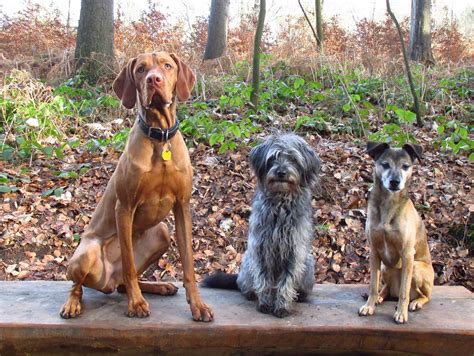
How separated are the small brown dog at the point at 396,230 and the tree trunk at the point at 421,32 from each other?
9.13m

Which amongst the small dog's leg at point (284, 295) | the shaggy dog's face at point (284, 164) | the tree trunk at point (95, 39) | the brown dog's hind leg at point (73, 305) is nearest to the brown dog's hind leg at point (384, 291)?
the small dog's leg at point (284, 295)

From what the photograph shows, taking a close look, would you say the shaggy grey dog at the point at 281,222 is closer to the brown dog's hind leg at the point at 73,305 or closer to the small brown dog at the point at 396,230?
the small brown dog at the point at 396,230

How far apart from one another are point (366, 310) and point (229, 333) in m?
0.94

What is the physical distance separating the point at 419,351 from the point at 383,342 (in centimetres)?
26

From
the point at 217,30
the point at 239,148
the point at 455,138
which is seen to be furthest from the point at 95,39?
the point at 455,138

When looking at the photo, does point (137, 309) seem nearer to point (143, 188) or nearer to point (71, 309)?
point (71, 309)

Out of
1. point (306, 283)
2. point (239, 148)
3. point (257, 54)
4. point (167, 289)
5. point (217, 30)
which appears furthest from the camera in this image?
point (217, 30)

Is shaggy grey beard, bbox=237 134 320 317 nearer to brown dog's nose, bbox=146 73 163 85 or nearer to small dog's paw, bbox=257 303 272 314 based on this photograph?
small dog's paw, bbox=257 303 272 314

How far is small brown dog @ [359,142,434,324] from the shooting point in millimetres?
3141

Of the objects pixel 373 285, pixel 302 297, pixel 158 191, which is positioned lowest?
pixel 302 297

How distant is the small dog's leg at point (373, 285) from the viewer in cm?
327

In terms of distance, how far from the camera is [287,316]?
3254 millimetres

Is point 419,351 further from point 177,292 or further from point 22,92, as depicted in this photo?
point 22,92

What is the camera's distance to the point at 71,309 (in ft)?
10.4
